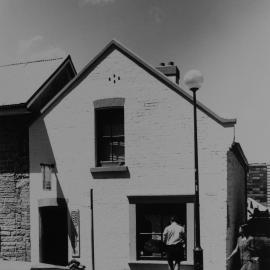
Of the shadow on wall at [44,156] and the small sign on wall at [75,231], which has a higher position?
the shadow on wall at [44,156]

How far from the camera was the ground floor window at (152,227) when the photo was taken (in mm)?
11664

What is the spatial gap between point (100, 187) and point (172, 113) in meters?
3.09

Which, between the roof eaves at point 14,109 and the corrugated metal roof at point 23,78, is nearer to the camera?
the roof eaves at point 14,109

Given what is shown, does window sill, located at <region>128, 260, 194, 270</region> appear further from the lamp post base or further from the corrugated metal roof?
the corrugated metal roof

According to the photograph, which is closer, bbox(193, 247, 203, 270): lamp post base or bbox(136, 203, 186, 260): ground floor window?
bbox(193, 247, 203, 270): lamp post base

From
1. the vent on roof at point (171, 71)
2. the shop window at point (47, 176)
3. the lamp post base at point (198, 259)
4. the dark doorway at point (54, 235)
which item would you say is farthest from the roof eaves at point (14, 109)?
the lamp post base at point (198, 259)

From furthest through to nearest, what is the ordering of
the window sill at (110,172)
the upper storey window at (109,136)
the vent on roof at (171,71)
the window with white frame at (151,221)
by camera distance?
1. the vent on roof at (171,71)
2. the upper storey window at (109,136)
3. the window sill at (110,172)
4. the window with white frame at (151,221)

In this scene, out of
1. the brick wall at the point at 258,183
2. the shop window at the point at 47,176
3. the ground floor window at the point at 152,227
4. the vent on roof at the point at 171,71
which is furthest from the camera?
the brick wall at the point at 258,183

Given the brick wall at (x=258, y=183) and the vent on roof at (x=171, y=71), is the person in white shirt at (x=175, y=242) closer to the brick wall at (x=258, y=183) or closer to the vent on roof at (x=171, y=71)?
the vent on roof at (x=171, y=71)

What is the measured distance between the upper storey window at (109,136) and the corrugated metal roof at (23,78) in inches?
101

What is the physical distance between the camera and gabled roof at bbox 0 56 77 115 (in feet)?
42.3

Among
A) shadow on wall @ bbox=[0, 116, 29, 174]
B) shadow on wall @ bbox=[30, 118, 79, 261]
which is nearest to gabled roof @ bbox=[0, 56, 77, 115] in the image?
shadow on wall @ bbox=[0, 116, 29, 174]

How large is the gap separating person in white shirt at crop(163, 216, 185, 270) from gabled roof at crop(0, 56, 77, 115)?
5.87m

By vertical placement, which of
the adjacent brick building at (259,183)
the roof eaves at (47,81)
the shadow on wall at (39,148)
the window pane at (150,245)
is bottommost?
the window pane at (150,245)
